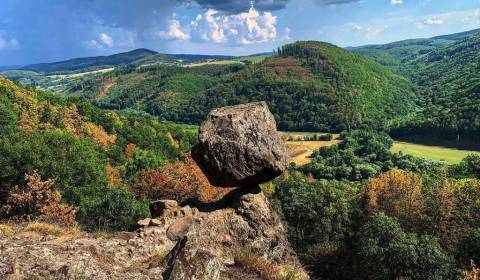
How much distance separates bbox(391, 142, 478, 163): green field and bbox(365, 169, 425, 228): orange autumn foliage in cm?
9667

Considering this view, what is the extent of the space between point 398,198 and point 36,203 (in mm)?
35628

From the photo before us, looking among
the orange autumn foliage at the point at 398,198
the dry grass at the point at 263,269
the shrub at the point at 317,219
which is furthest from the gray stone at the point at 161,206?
the orange autumn foliage at the point at 398,198

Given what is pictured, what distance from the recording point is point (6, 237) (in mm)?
21719

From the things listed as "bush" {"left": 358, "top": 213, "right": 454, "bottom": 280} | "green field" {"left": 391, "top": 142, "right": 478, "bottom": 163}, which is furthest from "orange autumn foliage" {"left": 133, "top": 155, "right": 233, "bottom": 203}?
"green field" {"left": 391, "top": 142, "right": 478, "bottom": 163}

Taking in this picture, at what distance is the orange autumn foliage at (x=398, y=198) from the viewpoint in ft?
135

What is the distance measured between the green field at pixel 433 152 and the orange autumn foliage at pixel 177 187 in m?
105

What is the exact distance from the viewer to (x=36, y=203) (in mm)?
36250

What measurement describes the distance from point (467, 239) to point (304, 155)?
126 metres

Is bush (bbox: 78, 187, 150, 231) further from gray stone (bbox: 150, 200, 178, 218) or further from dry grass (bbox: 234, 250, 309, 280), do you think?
dry grass (bbox: 234, 250, 309, 280)

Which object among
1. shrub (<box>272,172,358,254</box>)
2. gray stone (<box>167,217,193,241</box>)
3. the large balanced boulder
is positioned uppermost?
the large balanced boulder

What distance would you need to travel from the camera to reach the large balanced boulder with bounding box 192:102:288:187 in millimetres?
24422

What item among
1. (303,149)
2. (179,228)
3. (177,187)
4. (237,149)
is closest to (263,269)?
(179,228)

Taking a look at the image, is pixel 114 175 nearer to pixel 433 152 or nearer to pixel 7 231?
pixel 7 231

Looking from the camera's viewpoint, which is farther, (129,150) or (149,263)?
(129,150)
